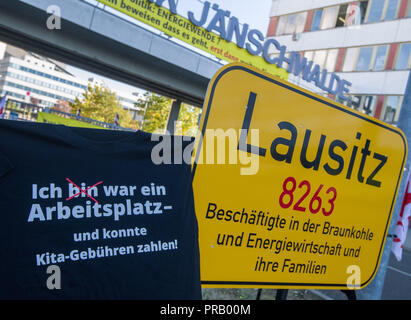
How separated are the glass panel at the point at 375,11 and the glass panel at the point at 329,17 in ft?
9.03

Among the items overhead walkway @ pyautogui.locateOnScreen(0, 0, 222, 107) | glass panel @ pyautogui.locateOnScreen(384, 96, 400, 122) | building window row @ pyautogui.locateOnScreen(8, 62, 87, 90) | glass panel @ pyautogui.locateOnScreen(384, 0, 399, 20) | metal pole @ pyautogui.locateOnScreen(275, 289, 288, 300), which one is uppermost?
building window row @ pyautogui.locateOnScreen(8, 62, 87, 90)

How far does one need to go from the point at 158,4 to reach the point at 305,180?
12865mm

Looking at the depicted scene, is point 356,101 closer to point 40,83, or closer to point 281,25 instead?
point 281,25

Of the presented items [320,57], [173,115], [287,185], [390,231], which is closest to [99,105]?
[173,115]

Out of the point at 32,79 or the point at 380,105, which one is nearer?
the point at 380,105

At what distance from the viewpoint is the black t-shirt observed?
4.82ft

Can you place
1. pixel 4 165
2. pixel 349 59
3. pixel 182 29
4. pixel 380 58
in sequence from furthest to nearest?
pixel 349 59 < pixel 380 58 < pixel 182 29 < pixel 4 165

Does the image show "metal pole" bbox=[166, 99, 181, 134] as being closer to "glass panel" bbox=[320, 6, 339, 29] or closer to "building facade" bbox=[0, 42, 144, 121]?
"glass panel" bbox=[320, 6, 339, 29]

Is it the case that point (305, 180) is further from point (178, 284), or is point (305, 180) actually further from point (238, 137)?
point (178, 284)

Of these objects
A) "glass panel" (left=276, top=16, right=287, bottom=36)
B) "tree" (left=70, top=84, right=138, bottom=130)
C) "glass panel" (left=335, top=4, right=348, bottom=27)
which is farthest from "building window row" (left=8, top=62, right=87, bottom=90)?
"glass panel" (left=335, top=4, right=348, bottom=27)

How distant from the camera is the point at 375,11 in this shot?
2395 centimetres

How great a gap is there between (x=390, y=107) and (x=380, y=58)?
379cm

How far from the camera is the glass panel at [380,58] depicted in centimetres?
2300

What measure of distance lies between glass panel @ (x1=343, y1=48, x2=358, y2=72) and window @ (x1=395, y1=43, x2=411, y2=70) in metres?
3.22
